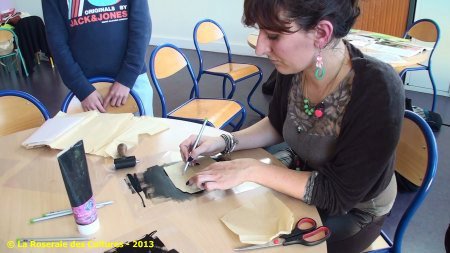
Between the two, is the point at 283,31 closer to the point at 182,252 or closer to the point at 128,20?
the point at 182,252

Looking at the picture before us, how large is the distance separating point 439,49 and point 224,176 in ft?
10.8

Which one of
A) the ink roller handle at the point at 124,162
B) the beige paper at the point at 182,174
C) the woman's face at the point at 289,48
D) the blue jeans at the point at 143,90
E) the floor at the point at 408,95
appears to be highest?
the woman's face at the point at 289,48

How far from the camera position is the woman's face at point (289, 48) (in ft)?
3.02

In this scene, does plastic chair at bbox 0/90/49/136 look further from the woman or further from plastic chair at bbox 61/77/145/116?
the woman

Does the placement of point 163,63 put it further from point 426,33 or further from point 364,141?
point 426,33

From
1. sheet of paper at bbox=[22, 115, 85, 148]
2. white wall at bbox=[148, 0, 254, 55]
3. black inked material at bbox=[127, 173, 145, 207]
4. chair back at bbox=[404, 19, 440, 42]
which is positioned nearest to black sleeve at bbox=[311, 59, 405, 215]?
black inked material at bbox=[127, 173, 145, 207]

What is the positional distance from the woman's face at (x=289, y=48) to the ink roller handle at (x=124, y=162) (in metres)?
0.50

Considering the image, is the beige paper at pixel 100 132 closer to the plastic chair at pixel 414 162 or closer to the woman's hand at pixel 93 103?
the woman's hand at pixel 93 103

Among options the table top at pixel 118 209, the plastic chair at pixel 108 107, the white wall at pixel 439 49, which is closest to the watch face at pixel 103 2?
the plastic chair at pixel 108 107

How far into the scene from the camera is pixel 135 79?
184cm

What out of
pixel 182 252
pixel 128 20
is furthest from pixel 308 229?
pixel 128 20

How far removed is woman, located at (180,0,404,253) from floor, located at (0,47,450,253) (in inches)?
37.3

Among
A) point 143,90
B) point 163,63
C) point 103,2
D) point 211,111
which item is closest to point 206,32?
point 163,63

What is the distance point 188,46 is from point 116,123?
4.17m
